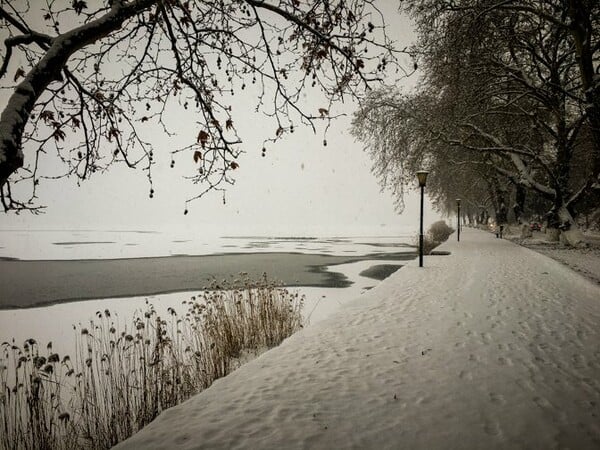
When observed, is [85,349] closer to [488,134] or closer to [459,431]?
[459,431]

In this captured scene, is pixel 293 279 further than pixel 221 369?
Yes

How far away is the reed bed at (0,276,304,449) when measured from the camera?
3.57 m

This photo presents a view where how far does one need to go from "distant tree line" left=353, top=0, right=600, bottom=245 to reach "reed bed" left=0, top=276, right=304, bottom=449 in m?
11.5

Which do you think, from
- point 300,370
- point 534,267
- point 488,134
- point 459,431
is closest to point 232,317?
point 300,370

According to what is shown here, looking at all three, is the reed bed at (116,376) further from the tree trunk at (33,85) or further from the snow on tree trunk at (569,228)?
the snow on tree trunk at (569,228)

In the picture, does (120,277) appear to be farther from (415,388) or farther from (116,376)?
(415,388)

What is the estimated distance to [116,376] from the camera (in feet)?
14.7

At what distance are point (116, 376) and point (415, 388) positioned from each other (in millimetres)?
3764

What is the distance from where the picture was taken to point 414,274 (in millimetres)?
10758

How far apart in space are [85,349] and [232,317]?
295cm

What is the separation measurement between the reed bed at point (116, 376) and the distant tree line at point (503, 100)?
1147cm

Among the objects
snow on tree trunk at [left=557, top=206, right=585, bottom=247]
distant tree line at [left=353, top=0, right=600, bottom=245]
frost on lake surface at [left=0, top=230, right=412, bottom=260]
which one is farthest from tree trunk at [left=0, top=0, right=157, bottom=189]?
frost on lake surface at [left=0, top=230, right=412, bottom=260]

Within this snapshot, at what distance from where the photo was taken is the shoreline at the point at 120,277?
39.8 feet

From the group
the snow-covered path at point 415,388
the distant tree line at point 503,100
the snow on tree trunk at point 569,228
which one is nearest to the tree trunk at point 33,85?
the snow-covered path at point 415,388
